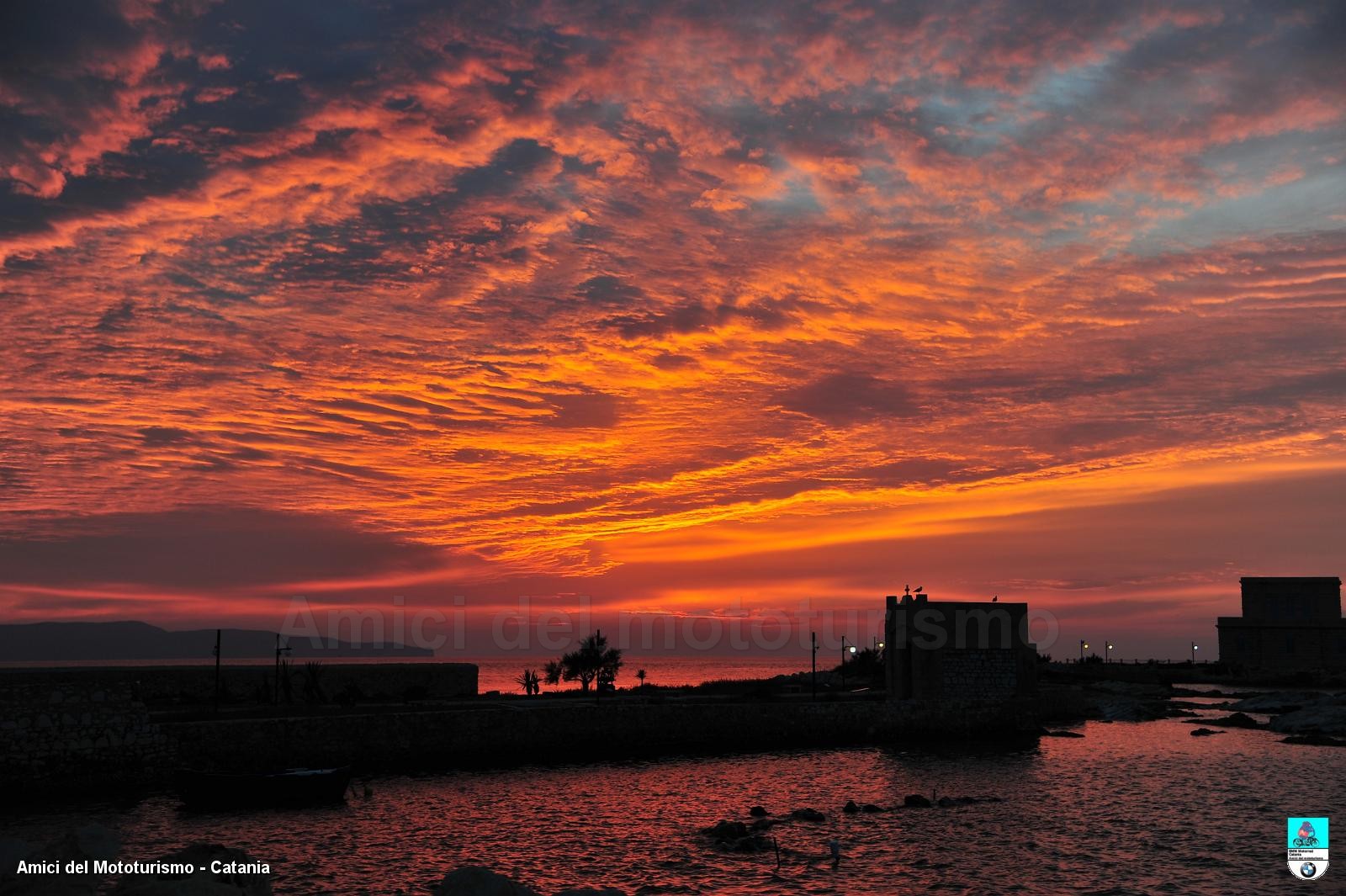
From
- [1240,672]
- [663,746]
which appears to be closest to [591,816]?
[663,746]

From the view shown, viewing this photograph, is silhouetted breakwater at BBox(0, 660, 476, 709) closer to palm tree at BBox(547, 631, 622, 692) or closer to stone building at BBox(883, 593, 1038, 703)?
palm tree at BBox(547, 631, 622, 692)

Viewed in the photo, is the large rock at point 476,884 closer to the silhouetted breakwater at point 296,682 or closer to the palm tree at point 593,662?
the silhouetted breakwater at point 296,682

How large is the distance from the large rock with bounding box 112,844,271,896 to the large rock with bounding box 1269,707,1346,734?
66.1 m

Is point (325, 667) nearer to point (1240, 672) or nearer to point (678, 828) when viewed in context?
point (678, 828)

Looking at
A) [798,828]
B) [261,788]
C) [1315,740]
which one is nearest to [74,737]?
[261,788]

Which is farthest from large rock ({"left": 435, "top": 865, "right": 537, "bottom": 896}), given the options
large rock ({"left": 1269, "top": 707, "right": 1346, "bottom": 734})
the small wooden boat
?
large rock ({"left": 1269, "top": 707, "right": 1346, "bottom": 734})

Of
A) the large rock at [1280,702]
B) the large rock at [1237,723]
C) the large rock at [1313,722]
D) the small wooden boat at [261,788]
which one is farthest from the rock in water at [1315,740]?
the small wooden boat at [261,788]

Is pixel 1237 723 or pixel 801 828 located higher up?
pixel 801 828

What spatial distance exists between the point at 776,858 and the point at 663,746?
2388 cm

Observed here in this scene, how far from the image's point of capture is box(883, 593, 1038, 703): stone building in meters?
61.6

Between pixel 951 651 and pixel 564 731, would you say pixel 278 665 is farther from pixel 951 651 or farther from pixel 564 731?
pixel 951 651

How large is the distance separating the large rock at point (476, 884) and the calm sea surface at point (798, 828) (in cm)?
704

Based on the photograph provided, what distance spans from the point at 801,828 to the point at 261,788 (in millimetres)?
19461

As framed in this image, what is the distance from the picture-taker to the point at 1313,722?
65.2 m
